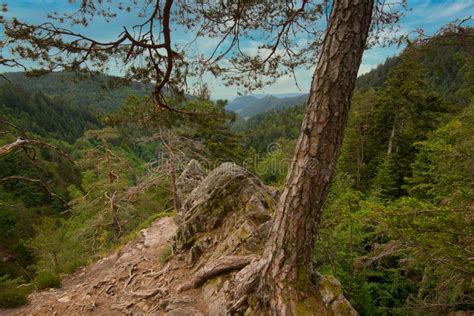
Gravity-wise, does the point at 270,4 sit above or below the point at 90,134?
above

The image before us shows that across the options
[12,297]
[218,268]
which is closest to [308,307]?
[218,268]

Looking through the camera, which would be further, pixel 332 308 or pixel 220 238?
pixel 220 238

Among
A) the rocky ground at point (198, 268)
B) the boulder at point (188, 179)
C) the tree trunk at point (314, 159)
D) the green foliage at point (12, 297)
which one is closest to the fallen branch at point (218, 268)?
the rocky ground at point (198, 268)

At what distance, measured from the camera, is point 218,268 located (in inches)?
146

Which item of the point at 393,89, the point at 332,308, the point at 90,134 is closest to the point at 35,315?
the point at 332,308

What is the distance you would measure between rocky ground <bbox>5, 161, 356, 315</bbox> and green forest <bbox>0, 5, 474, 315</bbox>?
98 centimetres

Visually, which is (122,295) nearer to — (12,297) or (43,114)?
(12,297)

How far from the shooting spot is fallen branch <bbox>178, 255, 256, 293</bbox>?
3598 millimetres

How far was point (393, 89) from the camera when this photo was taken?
50.4 ft

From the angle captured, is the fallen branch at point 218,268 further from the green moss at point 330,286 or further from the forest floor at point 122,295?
the green moss at point 330,286

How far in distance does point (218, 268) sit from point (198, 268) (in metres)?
0.76

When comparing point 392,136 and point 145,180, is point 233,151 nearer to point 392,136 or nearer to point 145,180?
point 145,180

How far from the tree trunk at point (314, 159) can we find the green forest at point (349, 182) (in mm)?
977

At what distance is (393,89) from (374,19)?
567 inches
